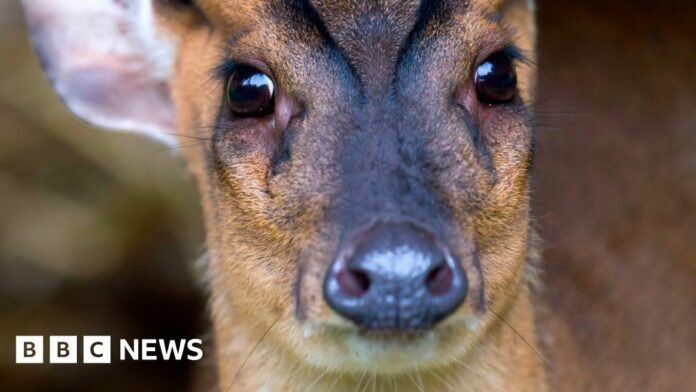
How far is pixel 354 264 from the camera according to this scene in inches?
125

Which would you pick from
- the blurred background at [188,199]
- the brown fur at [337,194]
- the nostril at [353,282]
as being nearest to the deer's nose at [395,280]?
the nostril at [353,282]

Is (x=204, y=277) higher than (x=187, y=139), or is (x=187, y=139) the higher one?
(x=187, y=139)

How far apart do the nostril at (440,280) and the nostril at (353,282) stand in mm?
167

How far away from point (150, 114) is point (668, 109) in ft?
10.1

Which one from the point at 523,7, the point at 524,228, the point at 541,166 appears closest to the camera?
the point at 524,228

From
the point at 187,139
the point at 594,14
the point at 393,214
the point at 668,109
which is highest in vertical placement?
the point at 594,14

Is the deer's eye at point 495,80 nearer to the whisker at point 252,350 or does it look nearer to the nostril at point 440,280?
the nostril at point 440,280

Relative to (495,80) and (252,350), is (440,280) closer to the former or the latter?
(495,80)

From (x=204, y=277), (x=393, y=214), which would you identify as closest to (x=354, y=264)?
(x=393, y=214)

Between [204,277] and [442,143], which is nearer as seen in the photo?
[442,143]

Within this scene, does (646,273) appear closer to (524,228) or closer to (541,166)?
(541,166)

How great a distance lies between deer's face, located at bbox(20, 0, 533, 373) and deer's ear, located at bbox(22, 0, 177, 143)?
0.84 m

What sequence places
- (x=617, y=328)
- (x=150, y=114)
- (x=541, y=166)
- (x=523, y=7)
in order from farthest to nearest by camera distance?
(x=541, y=166)
(x=617, y=328)
(x=150, y=114)
(x=523, y=7)

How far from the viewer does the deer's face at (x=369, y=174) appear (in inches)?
127
